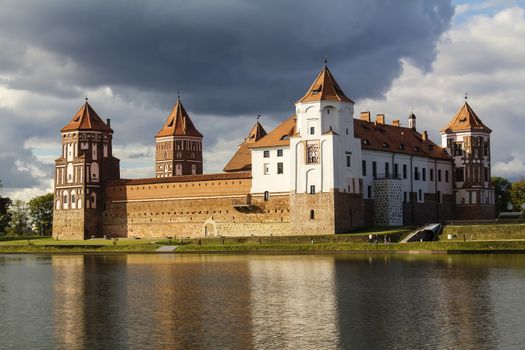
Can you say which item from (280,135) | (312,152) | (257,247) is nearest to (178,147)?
(280,135)

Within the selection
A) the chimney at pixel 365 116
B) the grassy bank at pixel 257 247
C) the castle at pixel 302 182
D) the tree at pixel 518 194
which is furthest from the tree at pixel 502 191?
the grassy bank at pixel 257 247

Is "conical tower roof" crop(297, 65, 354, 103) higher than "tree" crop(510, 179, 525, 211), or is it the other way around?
"conical tower roof" crop(297, 65, 354, 103)

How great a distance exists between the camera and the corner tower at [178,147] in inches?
3691

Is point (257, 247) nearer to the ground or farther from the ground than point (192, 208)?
nearer to the ground

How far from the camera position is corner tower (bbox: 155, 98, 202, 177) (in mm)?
93750

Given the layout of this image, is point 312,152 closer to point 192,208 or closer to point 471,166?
point 192,208

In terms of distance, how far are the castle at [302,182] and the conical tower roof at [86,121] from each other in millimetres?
110

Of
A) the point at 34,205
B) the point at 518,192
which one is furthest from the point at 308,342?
the point at 34,205

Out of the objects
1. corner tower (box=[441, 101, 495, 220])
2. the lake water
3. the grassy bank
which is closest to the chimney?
corner tower (box=[441, 101, 495, 220])

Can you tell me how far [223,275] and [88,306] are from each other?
10.9m

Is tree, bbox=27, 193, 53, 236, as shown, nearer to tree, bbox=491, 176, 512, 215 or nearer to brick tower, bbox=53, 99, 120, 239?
brick tower, bbox=53, 99, 120, 239

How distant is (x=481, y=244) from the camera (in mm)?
52469

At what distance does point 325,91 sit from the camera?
64.4 meters

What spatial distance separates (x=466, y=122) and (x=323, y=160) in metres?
19.7
